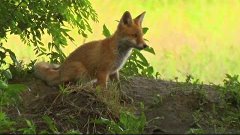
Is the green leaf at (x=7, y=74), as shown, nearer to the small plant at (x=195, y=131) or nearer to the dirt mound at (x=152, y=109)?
the dirt mound at (x=152, y=109)

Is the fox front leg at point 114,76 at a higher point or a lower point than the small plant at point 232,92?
higher

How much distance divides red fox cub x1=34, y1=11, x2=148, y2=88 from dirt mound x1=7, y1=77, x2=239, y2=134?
13.4 inches

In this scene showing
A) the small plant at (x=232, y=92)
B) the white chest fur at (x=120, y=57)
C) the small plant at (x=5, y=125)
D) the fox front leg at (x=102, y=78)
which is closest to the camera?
A: the small plant at (x=5, y=125)

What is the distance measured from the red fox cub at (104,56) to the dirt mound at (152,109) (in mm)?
339

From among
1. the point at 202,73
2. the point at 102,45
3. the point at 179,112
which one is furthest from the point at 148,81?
the point at 202,73

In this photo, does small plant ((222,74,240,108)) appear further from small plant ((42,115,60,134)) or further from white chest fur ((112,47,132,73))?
→ small plant ((42,115,60,134))

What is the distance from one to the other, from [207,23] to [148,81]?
7405 mm

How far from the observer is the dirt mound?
Answer: 634 centimetres

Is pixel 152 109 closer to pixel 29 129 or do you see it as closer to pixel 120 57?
pixel 120 57

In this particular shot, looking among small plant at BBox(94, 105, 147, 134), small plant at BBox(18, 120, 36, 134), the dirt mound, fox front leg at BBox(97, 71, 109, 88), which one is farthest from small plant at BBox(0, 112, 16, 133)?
fox front leg at BBox(97, 71, 109, 88)

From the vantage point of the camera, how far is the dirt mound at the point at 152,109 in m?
6.34

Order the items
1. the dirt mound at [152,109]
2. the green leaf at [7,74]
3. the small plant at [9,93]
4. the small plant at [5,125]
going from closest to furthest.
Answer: the small plant at [5,125]
the dirt mound at [152,109]
the small plant at [9,93]
the green leaf at [7,74]

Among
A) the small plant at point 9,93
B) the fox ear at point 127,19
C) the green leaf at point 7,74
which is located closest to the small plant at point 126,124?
the small plant at point 9,93

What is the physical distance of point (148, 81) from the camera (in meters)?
8.33
